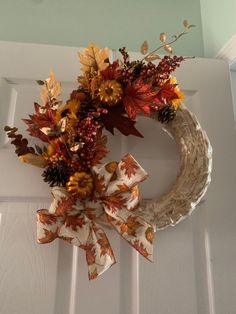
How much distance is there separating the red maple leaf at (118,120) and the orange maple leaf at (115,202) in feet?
0.60

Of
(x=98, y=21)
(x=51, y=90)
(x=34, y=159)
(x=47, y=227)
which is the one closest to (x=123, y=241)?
(x=47, y=227)

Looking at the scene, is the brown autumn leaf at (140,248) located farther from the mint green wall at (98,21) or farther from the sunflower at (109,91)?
the mint green wall at (98,21)

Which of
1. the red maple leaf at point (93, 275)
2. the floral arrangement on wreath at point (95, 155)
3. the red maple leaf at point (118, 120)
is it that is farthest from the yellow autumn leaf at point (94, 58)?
the red maple leaf at point (93, 275)

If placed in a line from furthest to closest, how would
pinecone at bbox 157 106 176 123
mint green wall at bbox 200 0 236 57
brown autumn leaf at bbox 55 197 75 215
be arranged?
mint green wall at bbox 200 0 236 57 < pinecone at bbox 157 106 176 123 < brown autumn leaf at bbox 55 197 75 215

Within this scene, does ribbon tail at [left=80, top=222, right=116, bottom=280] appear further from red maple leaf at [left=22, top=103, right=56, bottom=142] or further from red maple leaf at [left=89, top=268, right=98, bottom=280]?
red maple leaf at [left=22, top=103, right=56, bottom=142]

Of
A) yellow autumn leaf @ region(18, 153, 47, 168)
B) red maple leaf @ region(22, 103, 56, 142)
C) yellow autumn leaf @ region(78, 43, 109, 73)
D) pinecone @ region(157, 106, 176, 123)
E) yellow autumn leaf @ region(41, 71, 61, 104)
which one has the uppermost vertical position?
yellow autumn leaf @ region(78, 43, 109, 73)

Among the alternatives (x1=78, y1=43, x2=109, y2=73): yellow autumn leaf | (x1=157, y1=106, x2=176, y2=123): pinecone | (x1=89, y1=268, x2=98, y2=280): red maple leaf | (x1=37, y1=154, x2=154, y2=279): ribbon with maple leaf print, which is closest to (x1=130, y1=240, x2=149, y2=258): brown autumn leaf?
(x1=37, y1=154, x2=154, y2=279): ribbon with maple leaf print

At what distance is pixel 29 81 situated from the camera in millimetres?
728

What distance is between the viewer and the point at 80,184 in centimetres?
55

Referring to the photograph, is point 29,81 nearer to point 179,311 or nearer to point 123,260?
point 123,260

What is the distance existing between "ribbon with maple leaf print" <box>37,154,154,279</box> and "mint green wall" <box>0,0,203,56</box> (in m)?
0.62

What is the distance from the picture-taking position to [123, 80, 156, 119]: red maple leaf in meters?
0.59

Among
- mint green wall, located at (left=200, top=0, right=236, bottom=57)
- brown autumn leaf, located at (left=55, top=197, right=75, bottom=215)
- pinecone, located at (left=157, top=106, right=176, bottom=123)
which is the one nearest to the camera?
brown autumn leaf, located at (left=55, top=197, right=75, bottom=215)

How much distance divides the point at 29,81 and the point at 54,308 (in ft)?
2.12
